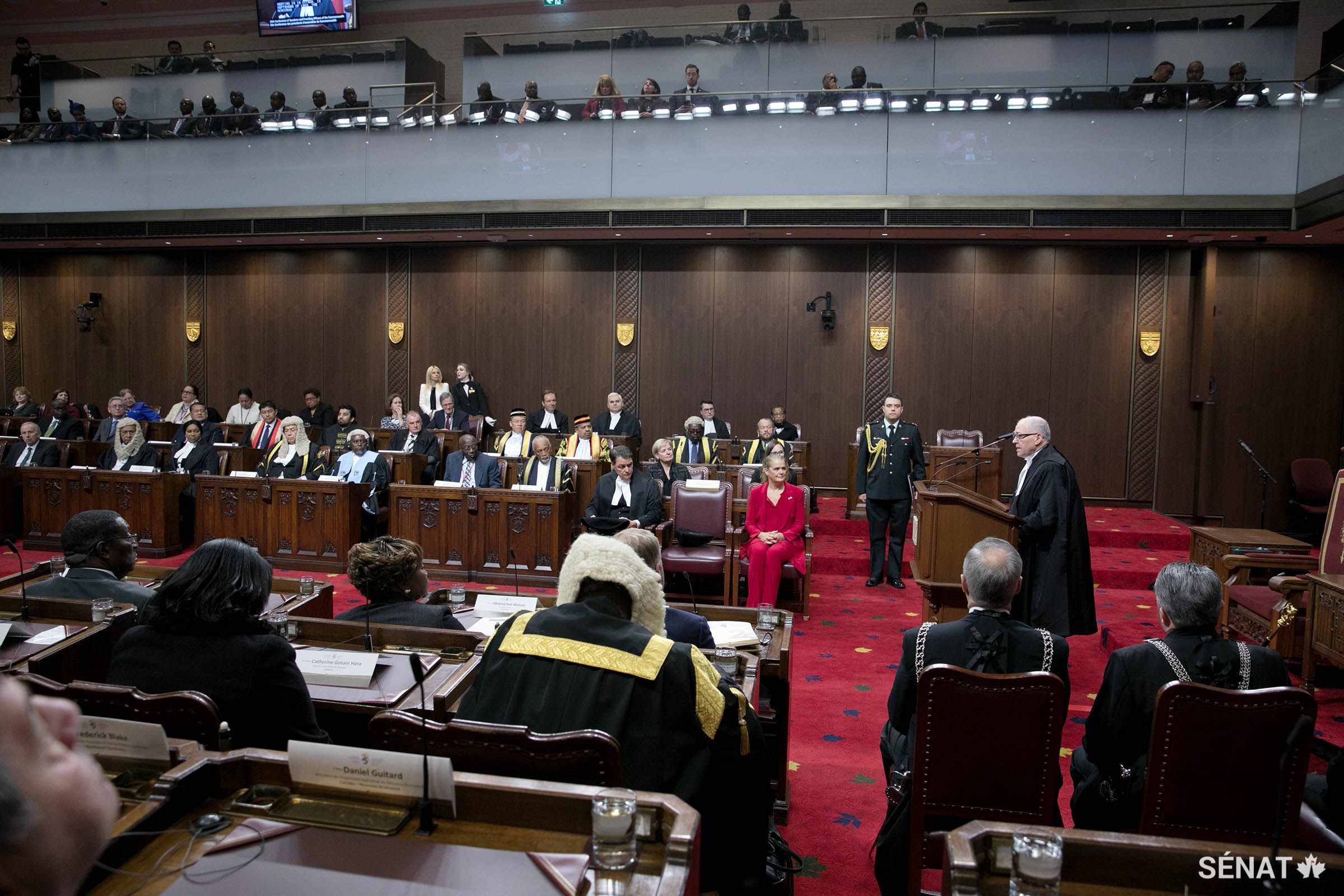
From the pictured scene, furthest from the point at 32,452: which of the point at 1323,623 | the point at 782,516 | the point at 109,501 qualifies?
the point at 1323,623

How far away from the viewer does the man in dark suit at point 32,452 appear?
8266 millimetres

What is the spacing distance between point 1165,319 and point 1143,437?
1.39 meters

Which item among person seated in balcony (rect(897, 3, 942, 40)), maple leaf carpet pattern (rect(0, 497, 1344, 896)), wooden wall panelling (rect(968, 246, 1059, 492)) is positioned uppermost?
person seated in balcony (rect(897, 3, 942, 40))

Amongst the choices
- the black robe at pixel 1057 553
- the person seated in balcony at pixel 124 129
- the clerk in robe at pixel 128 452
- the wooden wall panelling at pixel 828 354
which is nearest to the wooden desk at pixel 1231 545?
the black robe at pixel 1057 553

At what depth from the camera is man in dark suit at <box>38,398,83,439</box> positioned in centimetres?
963

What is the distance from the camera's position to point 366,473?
24.7 ft

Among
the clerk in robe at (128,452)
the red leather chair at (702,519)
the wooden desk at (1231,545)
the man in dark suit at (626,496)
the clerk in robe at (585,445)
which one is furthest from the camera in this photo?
the clerk in robe at (585,445)

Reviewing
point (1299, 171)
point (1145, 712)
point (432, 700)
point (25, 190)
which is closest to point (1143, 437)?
point (1299, 171)

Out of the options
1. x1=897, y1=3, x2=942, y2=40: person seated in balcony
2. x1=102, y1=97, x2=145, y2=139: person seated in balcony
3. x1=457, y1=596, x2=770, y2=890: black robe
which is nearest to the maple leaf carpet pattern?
x1=457, y1=596, x2=770, y2=890: black robe

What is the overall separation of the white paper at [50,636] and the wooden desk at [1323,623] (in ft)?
16.3

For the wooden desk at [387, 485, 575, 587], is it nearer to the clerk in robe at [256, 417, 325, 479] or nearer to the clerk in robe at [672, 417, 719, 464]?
the clerk in robe at [256, 417, 325, 479]

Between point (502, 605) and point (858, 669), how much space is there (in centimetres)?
221

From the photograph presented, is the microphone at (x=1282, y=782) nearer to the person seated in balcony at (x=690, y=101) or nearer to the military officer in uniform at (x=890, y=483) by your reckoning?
the military officer in uniform at (x=890, y=483)

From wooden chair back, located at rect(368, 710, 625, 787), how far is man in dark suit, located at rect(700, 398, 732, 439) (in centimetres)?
807
